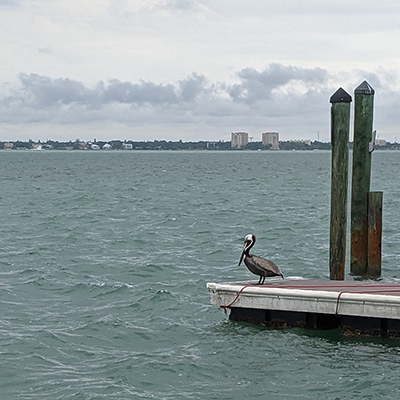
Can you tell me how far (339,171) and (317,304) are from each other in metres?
3.26

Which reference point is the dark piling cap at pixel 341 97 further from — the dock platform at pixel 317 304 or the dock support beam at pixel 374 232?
the dock platform at pixel 317 304

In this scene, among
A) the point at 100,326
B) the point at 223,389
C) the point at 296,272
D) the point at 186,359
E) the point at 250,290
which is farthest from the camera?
the point at 296,272

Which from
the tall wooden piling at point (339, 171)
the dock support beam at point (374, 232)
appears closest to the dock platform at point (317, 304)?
the tall wooden piling at point (339, 171)

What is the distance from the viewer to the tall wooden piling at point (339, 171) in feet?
51.2

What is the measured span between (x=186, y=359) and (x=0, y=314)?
444 cm

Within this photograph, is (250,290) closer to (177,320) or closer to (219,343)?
(219,343)

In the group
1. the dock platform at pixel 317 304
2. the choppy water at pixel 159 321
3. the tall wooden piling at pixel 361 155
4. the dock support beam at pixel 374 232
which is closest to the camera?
the choppy water at pixel 159 321

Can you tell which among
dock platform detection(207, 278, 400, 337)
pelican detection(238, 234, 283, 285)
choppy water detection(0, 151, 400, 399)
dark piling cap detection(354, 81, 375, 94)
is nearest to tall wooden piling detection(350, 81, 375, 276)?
dark piling cap detection(354, 81, 375, 94)

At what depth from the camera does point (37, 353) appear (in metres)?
13.2

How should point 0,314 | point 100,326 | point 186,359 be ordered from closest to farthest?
point 186,359 → point 100,326 → point 0,314

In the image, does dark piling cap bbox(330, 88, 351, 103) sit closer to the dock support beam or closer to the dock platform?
the dock support beam

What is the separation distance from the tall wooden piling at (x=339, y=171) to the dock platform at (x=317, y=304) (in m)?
1.47

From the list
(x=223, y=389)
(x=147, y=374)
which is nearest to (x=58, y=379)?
(x=147, y=374)

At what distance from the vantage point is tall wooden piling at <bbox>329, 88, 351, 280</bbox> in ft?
51.2
